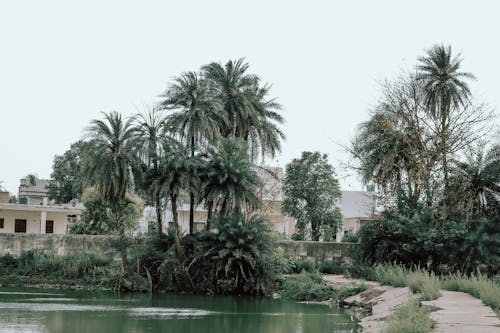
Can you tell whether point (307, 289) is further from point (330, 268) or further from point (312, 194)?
point (312, 194)

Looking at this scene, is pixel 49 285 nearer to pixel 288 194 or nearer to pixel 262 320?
pixel 262 320

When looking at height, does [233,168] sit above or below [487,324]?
above

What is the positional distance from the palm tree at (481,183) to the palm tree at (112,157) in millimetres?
16767

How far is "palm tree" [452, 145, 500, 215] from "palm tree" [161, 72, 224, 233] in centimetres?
1310

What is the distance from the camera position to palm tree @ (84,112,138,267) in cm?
3503

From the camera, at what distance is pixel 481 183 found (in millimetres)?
35656

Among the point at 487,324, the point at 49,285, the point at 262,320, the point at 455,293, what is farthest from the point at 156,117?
the point at 487,324

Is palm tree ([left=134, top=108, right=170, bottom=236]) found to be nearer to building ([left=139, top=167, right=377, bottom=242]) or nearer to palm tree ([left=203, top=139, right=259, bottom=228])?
palm tree ([left=203, top=139, right=259, bottom=228])

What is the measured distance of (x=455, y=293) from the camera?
72.7 ft

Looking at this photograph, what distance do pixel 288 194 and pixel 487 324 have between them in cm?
4493

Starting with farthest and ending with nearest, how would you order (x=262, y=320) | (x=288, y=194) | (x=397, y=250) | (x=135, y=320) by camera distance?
1. (x=288, y=194)
2. (x=397, y=250)
3. (x=262, y=320)
4. (x=135, y=320)

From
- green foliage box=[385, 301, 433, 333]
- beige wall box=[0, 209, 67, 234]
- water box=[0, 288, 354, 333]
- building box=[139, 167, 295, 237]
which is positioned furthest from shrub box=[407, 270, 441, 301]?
beige wall box=[0, 209, 67, 234]

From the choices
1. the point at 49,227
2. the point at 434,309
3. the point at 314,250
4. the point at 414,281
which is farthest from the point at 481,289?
the point at 49,227

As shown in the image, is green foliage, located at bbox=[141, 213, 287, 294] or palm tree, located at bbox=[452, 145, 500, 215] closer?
green foliage, located at bbox=[141, 213, 287, 294]
